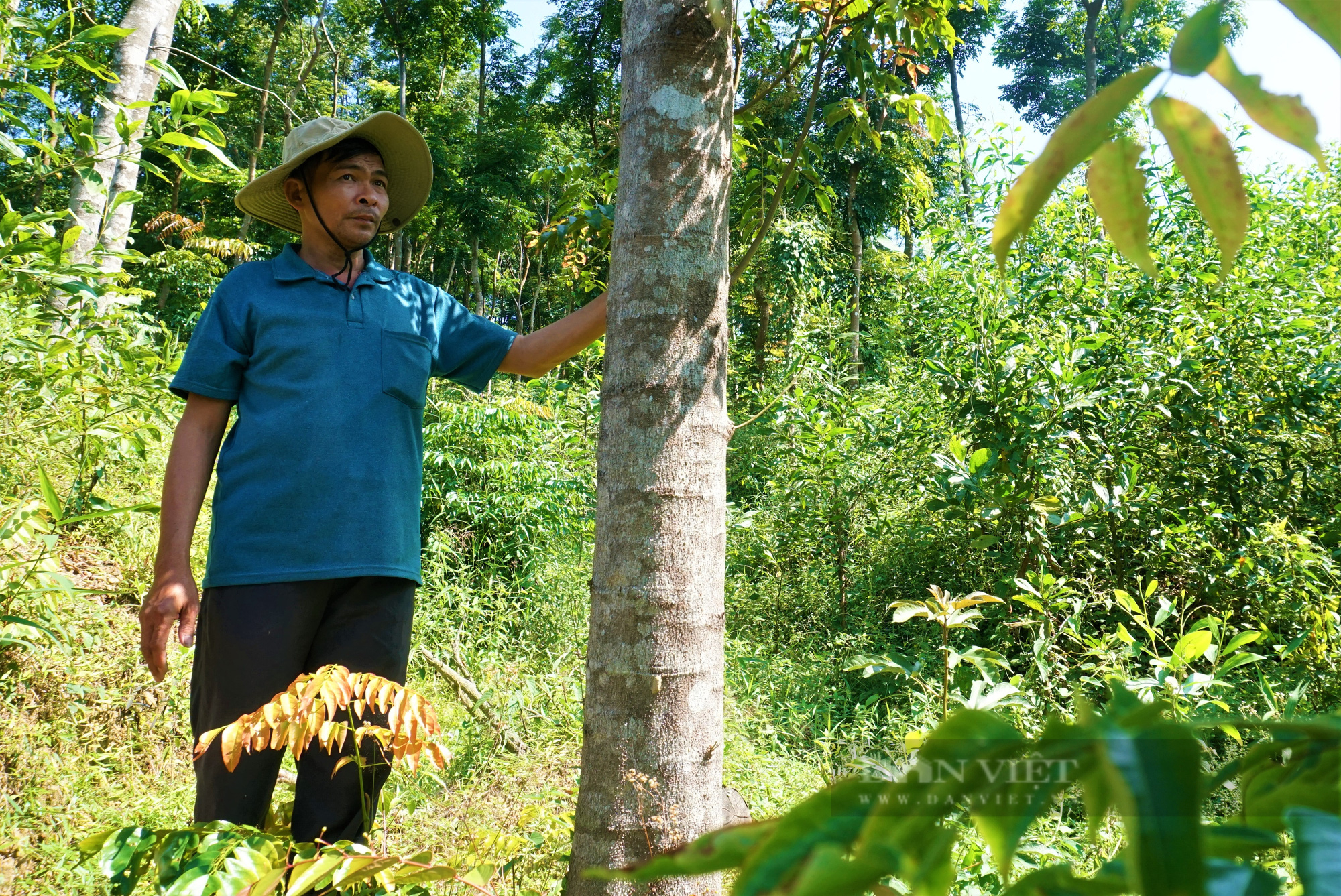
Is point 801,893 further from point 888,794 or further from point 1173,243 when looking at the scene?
point 1173,243

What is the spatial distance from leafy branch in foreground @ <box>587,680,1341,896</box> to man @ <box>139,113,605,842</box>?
1.77m

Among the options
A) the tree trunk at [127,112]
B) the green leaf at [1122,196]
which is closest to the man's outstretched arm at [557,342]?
the green leaf at [1122,196]

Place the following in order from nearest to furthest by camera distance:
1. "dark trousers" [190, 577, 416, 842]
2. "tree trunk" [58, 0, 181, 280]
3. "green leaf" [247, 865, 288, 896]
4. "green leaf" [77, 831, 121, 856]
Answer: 1. "green leaf" [247, 865, 288, 896]
2. "green leaf" [77, 831, 121, 856]
3. "dark trousers" [190, 577, 416, 842]
4. "tree trunk" [58, 0, 181, 280]

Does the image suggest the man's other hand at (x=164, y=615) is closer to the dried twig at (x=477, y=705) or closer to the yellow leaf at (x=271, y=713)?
the yellow leaf at (x=271, y=713)

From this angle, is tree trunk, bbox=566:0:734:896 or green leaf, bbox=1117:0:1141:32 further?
tree trunk, bbox=566:0:734:896

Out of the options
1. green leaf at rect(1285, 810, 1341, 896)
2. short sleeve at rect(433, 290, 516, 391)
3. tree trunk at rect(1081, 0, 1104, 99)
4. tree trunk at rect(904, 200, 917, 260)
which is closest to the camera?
green leaf at rect(1285, 810, 1341, 896)

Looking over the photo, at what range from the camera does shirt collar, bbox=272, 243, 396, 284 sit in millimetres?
2033

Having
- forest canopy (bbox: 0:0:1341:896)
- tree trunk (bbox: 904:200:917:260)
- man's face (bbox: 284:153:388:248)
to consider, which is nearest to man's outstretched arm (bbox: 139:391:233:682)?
forest canopy (bbox: 0:0:1341:896)

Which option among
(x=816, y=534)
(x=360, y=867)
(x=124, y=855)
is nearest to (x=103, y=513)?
(x=124, y=855)

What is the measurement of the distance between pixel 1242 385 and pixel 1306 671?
4.40 feet

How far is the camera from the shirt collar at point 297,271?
2.03 m

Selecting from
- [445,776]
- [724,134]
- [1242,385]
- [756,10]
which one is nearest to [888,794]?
[724,134]

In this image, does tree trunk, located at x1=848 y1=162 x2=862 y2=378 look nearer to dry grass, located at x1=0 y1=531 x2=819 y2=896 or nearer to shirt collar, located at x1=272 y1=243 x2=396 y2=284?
dry grass, located at x1=0 y1=531 x2=819 y2=896

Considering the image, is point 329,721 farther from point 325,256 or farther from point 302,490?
point 325,256
